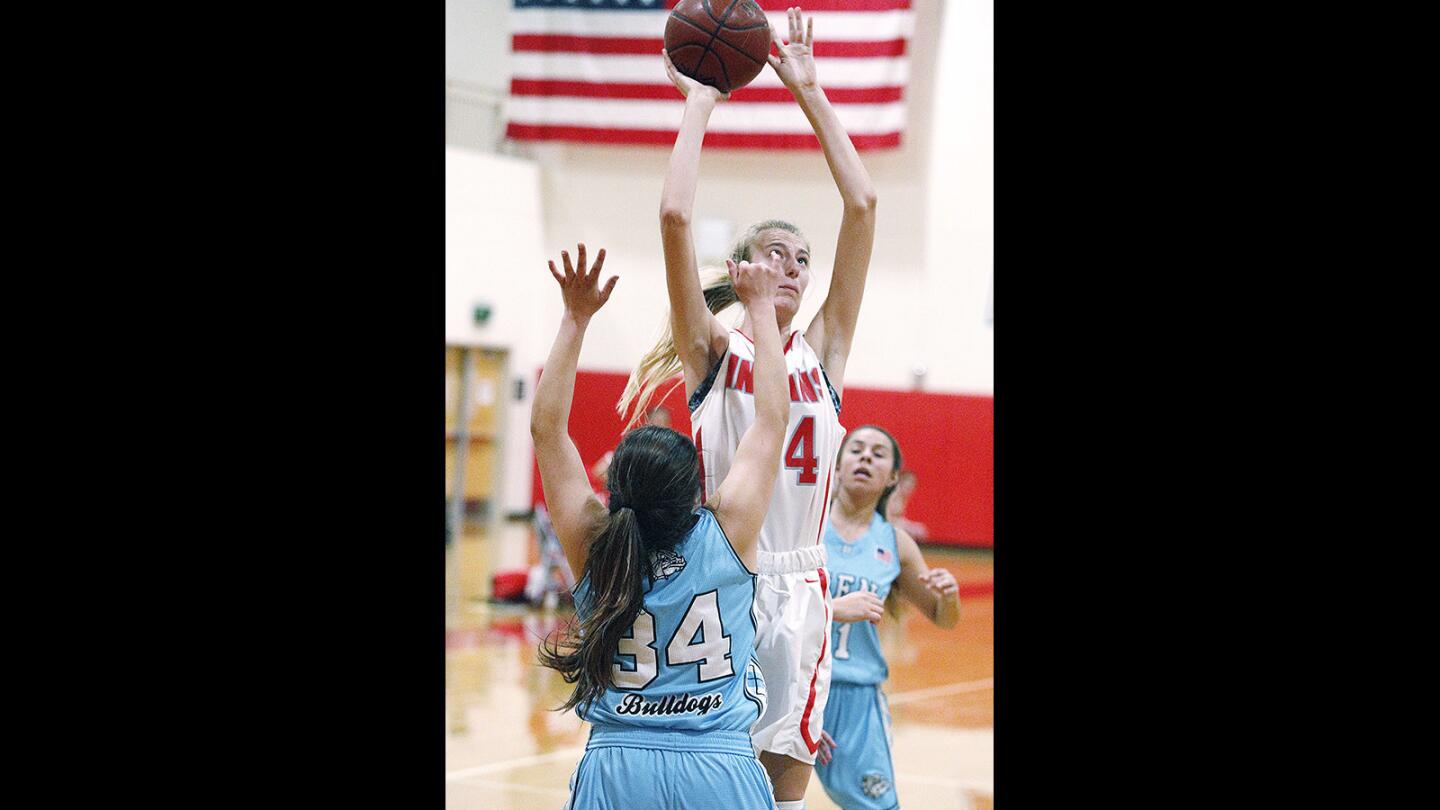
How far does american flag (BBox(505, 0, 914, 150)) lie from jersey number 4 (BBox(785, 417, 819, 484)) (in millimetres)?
10595

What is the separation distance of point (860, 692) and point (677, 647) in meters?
1.79

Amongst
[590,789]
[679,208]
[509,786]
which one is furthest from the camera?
[509,786]

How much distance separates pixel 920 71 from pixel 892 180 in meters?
1.19

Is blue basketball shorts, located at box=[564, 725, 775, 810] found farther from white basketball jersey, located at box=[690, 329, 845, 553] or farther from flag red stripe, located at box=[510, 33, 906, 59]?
flag red stripe, located at box=[510, 33, 906, 59]

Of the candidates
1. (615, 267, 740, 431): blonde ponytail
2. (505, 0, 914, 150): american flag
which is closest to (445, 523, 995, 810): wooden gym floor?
(615, 267, 740, 431): blonde ponytail

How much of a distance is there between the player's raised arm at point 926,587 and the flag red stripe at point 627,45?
9554mm

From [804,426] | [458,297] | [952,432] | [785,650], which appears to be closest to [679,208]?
[804,426]

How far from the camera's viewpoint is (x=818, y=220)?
14375 millimetres

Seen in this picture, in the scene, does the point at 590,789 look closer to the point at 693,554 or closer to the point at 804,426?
the point at 693,554

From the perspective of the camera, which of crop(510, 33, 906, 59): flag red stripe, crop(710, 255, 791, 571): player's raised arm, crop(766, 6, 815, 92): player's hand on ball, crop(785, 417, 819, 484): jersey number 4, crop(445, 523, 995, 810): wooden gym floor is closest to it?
crop(710, 255, 791, 571): player's raised arm

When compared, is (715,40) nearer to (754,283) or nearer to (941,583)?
(754,283)

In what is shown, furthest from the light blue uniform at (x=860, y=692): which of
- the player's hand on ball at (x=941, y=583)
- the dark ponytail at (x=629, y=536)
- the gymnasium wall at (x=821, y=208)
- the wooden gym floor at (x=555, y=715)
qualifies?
the gymnasium wall at (x=821, y=208)

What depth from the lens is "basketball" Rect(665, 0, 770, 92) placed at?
3340 millimetres

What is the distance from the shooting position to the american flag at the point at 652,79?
13430mm
